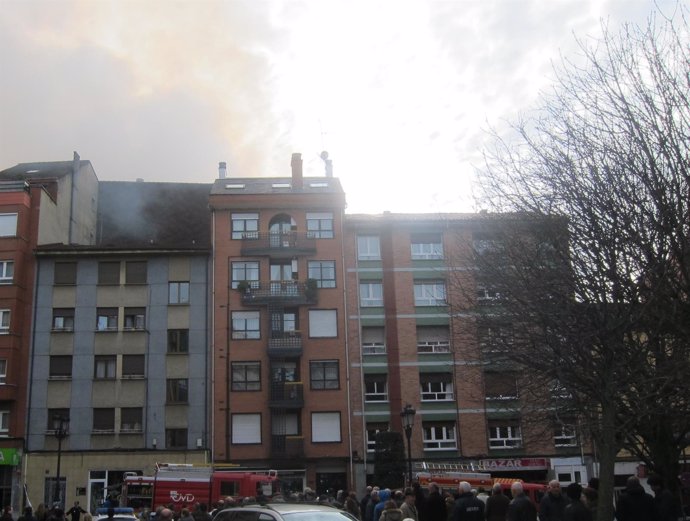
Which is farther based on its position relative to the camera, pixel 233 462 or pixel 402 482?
pixel 233 462

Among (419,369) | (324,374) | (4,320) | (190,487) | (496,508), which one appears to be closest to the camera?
(496,508)

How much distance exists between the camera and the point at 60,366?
40969mm

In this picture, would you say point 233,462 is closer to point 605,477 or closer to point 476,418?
point 476,418

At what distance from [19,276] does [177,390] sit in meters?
10.6

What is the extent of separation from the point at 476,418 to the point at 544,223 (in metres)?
27.2

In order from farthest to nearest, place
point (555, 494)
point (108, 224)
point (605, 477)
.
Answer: point (108, 224) < point (605, 477) < point (555, 494)

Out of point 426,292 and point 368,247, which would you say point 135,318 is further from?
point 426,292

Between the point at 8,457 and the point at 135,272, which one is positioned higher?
the point at 135,272

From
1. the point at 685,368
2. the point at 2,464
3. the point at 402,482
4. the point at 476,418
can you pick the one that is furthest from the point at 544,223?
the point at 2,464

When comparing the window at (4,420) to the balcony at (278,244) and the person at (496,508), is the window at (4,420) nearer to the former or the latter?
the balcony at (278,244)

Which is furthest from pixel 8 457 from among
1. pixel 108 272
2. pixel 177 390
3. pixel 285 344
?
pixel 285 344

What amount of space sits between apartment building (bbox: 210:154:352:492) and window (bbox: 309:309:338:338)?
6cm

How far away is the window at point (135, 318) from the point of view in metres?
41.9

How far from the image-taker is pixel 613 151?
14242 millimetres
